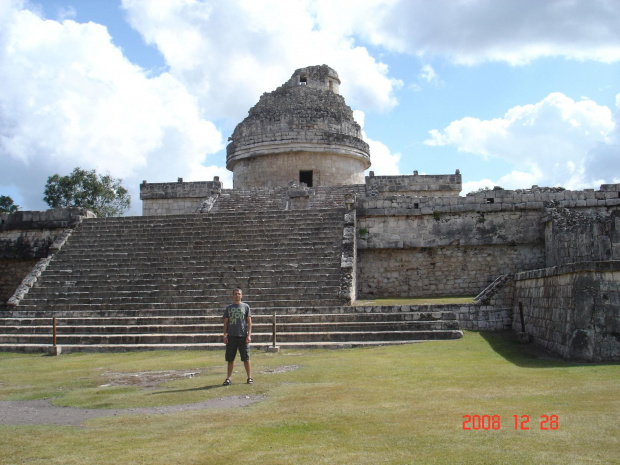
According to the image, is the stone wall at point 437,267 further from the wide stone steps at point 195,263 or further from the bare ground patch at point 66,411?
the bare ground patch at point 66,411

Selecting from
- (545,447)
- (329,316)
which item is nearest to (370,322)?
(329,316)

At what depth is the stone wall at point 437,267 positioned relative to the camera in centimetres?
1662

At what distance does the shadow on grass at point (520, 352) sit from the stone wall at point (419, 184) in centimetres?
1188

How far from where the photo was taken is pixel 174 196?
2458 centimetres

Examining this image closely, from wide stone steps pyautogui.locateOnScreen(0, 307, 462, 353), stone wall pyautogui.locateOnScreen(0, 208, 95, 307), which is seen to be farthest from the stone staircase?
stone wall pyautogui.locateOnScreen(0, 208, 95, 307)

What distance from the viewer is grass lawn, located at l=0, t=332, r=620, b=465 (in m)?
4.57

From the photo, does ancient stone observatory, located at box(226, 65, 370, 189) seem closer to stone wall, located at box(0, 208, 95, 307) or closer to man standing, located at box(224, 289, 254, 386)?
stone wall, located at box(0, 208, 95, 307)

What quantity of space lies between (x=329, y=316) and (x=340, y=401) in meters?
6.16

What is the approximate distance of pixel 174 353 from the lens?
11.1 m

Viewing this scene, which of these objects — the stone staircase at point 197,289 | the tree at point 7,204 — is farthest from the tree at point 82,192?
the stone staircase at point 197,289

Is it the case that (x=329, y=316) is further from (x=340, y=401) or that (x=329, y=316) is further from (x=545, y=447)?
(x=545, y=447)

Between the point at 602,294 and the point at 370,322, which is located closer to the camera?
the point at 602,294

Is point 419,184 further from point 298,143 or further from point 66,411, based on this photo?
point 66,411

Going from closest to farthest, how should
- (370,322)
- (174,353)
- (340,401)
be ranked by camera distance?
(340,401)
(174,353)
(370,322)
